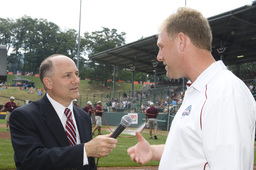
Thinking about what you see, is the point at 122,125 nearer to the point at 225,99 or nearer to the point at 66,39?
the point at 225,99

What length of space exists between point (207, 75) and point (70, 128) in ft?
5.38

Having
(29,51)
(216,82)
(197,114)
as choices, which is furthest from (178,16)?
(29,51)

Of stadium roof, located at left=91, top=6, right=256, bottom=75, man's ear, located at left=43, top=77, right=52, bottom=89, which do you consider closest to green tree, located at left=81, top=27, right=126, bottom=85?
stadium roof, located at left=91, top=6, right=256, bottom=75

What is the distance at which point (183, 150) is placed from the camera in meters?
1.77

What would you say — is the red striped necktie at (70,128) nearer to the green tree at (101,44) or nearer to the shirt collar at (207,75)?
the shirt collar at (207,75)

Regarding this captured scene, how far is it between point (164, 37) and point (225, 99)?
80cm

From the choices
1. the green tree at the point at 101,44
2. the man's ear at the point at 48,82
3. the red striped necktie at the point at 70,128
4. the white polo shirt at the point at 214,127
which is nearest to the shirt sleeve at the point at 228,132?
the white polo shirt at the point at 214,127

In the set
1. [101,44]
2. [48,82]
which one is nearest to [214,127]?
[48,82]

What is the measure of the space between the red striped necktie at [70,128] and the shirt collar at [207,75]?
1495mm

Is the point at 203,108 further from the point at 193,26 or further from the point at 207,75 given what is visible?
the point at 193,26

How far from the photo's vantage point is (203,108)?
1607 millimetres

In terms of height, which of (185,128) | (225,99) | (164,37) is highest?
(164,37)

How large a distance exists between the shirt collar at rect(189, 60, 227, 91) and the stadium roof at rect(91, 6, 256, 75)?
18.1 meters

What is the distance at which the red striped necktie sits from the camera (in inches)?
110
